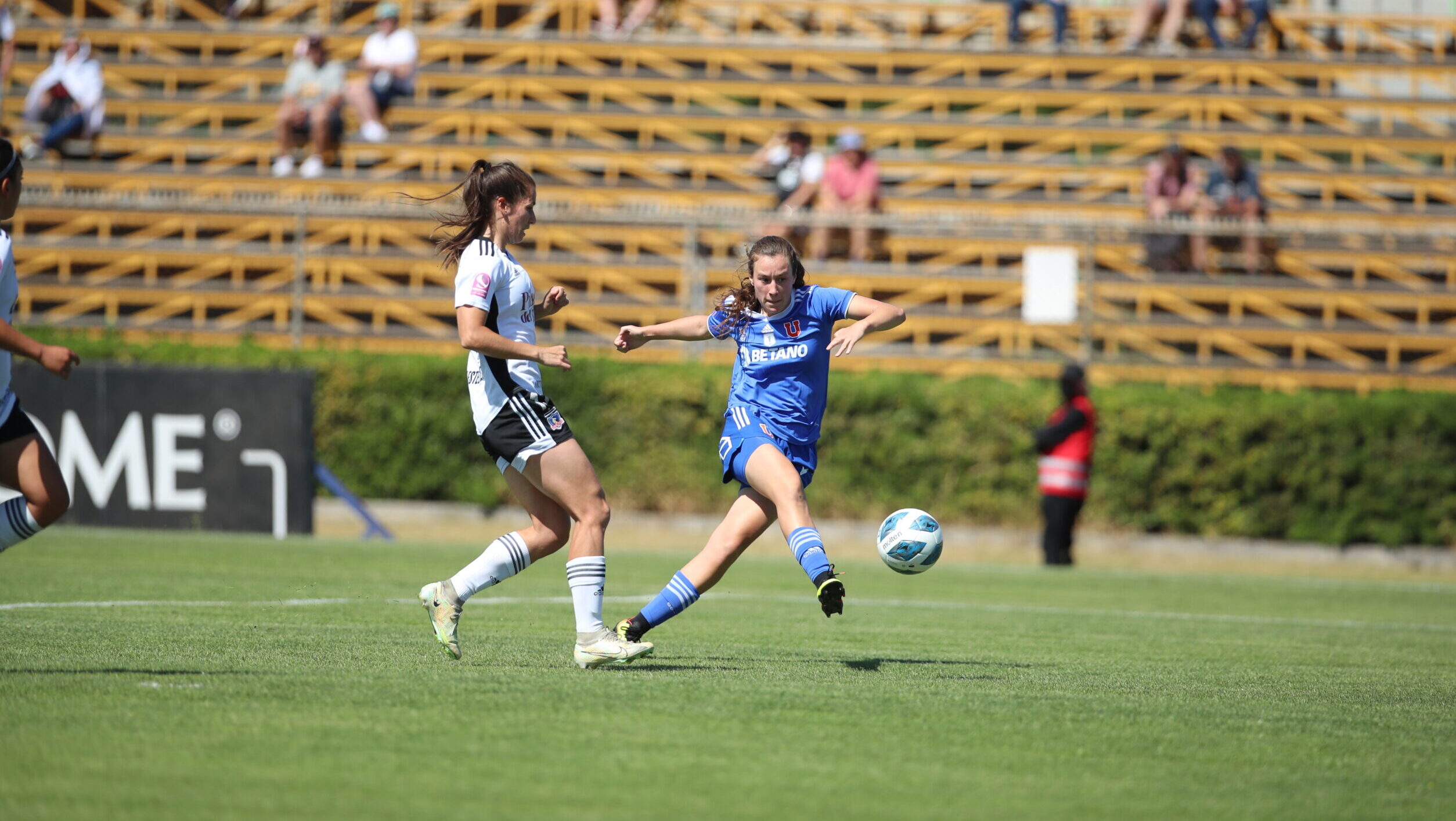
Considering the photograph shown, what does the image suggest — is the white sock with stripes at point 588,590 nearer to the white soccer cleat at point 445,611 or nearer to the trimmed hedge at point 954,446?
the white soccer cleat at point 445,611

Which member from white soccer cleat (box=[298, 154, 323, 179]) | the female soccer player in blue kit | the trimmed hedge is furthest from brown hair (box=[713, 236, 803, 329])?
white soccer cleat (box=[298, 154, 323, 179])

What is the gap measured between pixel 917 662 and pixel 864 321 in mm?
1815

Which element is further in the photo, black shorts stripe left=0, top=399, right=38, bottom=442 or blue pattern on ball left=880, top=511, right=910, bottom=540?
blue pattern on ball left=880, top=511, right=910, bottom=540

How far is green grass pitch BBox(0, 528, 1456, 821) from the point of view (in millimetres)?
4520

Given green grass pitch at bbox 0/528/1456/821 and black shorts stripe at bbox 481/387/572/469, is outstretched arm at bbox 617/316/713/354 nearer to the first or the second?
black shorts stripe at bbox 481/387/572/469

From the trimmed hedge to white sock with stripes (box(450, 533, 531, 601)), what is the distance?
1108 centimetres

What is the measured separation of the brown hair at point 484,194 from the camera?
7012 mm

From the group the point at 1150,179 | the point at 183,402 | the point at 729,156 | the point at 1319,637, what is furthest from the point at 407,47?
the point at 1319,637

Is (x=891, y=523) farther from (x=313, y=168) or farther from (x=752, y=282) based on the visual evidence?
(x=313, y=168)

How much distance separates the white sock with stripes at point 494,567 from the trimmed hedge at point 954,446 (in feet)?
36.3

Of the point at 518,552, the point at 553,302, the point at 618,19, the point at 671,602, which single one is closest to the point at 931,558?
the point at 671,602

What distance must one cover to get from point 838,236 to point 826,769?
1657cm

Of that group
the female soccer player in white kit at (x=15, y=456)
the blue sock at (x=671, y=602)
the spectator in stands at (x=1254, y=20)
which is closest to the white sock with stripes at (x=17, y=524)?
the female soccer player in white kit at (x=15, y=456)

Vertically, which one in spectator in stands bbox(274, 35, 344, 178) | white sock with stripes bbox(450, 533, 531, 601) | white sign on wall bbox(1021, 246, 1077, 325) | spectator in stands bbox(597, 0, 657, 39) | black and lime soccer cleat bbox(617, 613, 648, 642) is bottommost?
black and lime soccer cleat bbox(617, 613, 648, 642)
